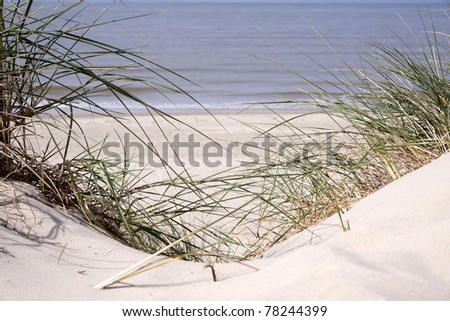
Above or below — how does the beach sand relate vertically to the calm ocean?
above

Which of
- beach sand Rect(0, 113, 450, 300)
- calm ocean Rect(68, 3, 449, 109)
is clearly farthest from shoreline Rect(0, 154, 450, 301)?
calm ocean Rect(68, 3, 449, 109)

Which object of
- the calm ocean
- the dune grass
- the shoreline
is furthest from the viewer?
the calm ocean

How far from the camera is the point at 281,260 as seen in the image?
4.90ft

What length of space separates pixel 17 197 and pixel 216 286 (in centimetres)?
70

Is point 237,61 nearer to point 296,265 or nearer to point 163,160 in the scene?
point 163,160

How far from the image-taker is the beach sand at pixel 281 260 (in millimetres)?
1285

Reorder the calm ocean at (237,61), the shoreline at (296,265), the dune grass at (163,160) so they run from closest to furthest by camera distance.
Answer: the shoreline at (296,265), the dune grass at (163,160), the calm ocean at (237,61)

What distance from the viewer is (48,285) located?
145cm

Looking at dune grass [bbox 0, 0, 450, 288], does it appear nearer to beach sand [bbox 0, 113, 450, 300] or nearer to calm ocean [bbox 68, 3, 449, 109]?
beach sand [bbox 0, 113, 450, 300]

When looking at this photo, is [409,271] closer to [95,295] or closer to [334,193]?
[95,295]

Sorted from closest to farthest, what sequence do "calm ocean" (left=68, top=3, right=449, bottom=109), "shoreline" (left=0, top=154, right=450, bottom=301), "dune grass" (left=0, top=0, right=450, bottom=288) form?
1. "shoreline" (left=0, top=154, right=450, bottom=301)
2. "dune grass" (left=0, top=0, right=450, bottom=288)
3. "calm ocean" (left=68, top=3, right=449, bottom=109)

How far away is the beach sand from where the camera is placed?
4.22 ft

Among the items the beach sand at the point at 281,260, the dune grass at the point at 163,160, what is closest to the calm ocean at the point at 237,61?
the dune grass at the point at 163,160

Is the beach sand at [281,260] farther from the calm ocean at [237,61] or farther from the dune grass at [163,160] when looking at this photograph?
the calm ocean at [237,61]
